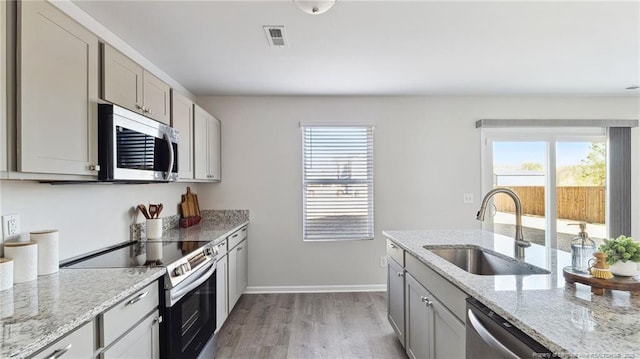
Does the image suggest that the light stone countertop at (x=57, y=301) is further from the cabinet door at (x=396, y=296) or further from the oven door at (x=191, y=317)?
the cabinet door at (x=396, y=296)

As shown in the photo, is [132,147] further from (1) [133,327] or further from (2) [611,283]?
(2) [611,283]

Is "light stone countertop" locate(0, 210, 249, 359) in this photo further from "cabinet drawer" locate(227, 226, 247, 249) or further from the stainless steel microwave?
"cabinet drawer" locate(227, 226, 247, 249)

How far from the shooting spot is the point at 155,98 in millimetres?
2285

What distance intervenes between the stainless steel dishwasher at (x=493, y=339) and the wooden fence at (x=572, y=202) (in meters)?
3.17

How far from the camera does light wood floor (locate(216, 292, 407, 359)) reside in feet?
8.40

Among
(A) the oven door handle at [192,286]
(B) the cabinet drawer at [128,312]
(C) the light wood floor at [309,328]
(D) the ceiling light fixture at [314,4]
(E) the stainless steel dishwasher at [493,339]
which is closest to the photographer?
(E) the stainless steel dishwasher at [493,339]

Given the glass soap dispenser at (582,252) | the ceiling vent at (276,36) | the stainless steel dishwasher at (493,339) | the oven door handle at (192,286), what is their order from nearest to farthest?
the stainless steel dishwasher at (493,339), the glass soap dispenser at (582,252), the oven door handle at (192,286), the ceiling vent at (276,36)

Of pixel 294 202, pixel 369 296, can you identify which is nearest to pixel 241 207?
pixel 294 202

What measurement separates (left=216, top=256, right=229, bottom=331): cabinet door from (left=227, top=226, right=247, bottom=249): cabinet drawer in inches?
8.9

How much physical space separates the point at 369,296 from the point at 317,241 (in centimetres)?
90

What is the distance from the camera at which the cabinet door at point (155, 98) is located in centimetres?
215

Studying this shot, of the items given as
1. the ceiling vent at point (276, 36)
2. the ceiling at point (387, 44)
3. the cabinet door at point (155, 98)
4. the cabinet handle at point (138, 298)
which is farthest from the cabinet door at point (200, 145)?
the cabinet handle at point (138, 298)

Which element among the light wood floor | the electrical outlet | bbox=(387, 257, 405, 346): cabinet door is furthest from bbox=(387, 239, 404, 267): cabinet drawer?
the electrical outlet

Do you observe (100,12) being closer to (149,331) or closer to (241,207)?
(149,331)
